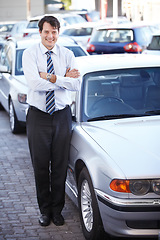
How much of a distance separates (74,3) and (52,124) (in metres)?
71.0

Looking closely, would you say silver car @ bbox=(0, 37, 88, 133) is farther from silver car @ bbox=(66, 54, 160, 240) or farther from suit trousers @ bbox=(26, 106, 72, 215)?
suit trousers @ bbox=(26, 106, 72, 215)

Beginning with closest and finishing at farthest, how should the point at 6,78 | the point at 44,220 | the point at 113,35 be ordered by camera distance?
the point at 44,220 → the point at 6,78 → the point at 113,35

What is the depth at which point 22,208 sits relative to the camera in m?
5.76

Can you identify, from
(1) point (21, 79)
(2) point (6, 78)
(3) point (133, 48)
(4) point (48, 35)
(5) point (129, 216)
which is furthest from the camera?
(3) point (133, 48)

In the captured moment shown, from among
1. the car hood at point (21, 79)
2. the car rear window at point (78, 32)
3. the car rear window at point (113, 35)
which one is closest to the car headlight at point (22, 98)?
the car hood at point (21, 79)

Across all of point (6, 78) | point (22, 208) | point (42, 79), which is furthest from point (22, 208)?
point (6, 78)

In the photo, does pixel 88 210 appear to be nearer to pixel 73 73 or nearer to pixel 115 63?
pixel 73 73

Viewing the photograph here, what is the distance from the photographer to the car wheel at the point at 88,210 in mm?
4465

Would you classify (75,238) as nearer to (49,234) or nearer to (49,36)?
(49,234)

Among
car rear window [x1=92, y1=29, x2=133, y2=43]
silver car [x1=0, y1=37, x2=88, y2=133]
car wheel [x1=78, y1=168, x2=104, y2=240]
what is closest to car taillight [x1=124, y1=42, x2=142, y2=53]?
car rear window [x1=92, y1=29, x2=133, y2=43]

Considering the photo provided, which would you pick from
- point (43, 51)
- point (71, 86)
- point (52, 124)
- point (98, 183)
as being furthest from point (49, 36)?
point (98, 183)

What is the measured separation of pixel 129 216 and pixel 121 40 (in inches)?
573

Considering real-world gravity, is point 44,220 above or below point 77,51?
below

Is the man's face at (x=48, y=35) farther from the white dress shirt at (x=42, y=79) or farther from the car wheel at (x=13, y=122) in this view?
the car wheel at (x=13, y=122)
